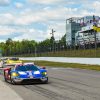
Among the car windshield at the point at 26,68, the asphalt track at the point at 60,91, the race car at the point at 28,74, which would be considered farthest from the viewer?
the car windshield at the point at 26,68

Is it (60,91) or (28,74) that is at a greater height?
(28,74)

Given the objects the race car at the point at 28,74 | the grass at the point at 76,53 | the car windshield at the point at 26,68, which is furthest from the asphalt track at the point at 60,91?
the grass at the point at 76,53

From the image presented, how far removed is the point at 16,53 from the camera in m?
114

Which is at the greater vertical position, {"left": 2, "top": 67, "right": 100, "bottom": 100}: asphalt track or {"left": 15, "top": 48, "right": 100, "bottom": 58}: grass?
{"left": 15, "top": 48, "right": 100, "bottom": 58}: grass

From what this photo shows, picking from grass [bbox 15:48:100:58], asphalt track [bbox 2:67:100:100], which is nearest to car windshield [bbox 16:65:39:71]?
asphalt track [bbox 2:67:100:100]

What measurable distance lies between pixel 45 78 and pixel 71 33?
3675 inches

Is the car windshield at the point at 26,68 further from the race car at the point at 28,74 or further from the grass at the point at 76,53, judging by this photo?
the grass at the point at 76,53

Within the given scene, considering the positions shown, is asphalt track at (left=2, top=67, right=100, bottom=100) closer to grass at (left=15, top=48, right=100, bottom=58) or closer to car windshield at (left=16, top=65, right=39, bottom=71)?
car windshield at (left=16, top=65, right=39, bottom=71)

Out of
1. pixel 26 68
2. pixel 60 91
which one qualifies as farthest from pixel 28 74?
pixel 60 91

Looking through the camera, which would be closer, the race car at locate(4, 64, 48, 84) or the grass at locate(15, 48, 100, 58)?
the race car at locate(4, 64, 48, 84)

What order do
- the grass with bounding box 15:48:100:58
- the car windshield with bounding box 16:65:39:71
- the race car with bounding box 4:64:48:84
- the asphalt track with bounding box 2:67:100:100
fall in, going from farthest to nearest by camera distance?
the grass with bounding box 15:48:100:58 < the car windshield with bounding box 16:65:39:71 < the race car with bounding box 4:64:48:84 < the asphalt track with bounding box 2:67:100:100

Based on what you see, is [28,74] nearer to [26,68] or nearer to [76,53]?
[26,68]

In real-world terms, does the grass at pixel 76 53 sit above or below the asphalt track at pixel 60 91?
above

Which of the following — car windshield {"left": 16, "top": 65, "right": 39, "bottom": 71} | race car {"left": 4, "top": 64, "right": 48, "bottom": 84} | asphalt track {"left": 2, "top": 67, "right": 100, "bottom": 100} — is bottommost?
asphalt track {"left": 2, "top": 67, "right": 100, "bottom": 100}
